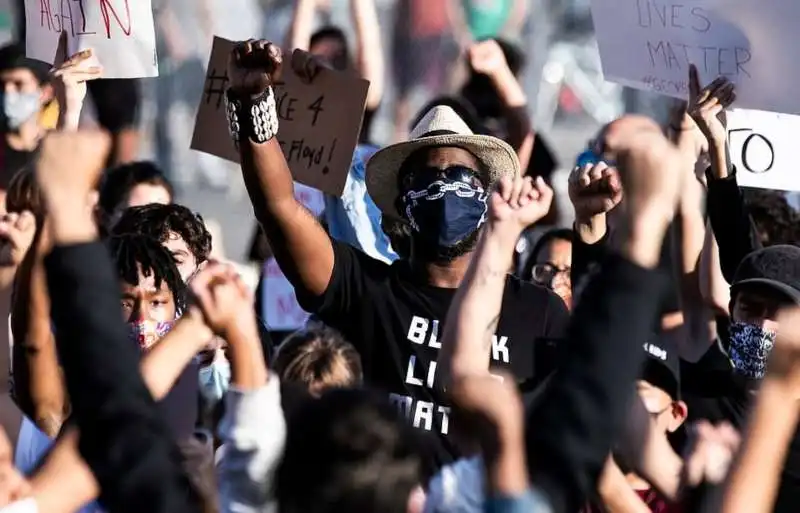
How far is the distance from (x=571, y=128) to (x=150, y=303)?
12.0 meters

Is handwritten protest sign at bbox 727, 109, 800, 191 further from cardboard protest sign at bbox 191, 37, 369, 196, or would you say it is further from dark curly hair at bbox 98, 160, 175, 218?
dark curly hair at bbox 98, 160, 175, 218

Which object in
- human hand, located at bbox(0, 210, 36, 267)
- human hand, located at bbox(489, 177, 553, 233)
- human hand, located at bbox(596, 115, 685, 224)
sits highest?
human hand, located at bbox(596, 115, 685, 224)

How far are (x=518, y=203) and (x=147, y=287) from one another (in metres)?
1.42

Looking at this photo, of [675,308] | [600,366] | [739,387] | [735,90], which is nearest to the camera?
[600,366]

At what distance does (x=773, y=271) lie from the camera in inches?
194

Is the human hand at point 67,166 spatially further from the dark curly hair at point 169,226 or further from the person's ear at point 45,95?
the person's ear at point 45,95

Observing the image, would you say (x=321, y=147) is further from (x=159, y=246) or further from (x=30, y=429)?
(x=30, y=429)

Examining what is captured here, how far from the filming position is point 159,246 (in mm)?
4570

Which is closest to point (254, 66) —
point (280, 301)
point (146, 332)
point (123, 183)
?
point (146, 332)

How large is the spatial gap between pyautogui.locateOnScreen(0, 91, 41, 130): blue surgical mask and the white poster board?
1.04 meters

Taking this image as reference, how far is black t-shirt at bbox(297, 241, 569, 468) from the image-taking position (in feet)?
13.9

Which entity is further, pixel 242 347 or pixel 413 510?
pixel 242 347

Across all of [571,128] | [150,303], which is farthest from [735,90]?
[571,128]

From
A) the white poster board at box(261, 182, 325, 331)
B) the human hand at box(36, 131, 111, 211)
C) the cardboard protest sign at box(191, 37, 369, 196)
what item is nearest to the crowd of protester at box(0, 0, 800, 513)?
the human hand at box(36, 131, 111, 211)
